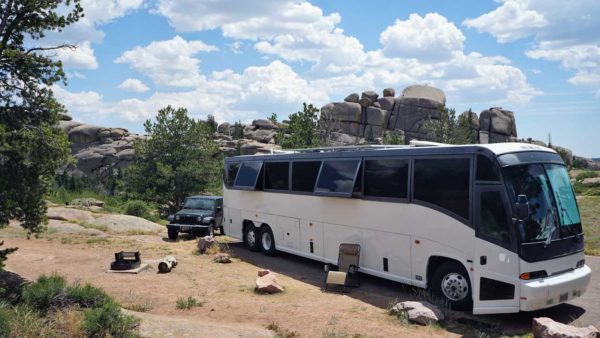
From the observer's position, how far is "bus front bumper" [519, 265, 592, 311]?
28.8ft

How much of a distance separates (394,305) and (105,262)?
31.5ft

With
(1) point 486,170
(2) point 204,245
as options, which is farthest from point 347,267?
(2) point 204,245

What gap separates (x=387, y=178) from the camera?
1202 cm

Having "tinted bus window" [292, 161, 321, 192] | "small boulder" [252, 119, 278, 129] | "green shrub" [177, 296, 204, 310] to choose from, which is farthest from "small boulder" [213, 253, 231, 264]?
"small boulder" [252, 119, 278, 129]

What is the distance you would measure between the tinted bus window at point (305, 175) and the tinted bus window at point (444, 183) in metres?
3.99

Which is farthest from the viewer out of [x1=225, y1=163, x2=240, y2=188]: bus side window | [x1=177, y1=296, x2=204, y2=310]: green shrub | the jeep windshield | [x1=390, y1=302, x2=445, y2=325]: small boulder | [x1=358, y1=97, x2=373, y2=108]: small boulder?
[x1=358, y1=97, x2=373, y2=108]: small boulder

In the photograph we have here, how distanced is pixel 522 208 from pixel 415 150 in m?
3.19

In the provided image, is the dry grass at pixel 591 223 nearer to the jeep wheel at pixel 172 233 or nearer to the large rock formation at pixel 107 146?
the jeep wheel at pixel 172 233

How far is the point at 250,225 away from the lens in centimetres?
1830

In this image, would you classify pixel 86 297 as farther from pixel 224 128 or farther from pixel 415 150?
pixel 224 128

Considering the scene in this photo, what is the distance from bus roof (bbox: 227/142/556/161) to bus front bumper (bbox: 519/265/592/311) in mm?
2424

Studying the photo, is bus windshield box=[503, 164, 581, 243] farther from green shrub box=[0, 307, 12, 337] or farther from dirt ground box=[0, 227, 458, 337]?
green shrub box=[0, 307, 12, 337]

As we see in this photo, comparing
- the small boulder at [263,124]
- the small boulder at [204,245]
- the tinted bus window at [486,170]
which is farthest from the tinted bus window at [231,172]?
the small boulder at [263,124]

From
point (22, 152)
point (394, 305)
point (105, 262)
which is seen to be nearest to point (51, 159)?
point (22, 152)
